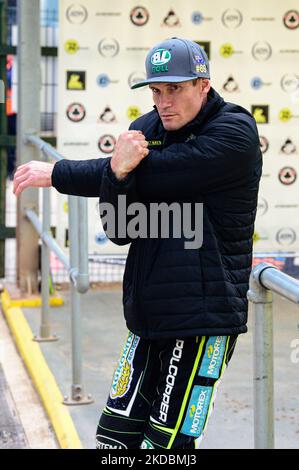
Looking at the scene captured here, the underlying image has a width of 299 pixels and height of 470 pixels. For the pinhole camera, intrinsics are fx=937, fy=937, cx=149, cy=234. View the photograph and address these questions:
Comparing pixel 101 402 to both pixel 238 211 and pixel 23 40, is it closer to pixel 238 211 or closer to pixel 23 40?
pixel 238 211

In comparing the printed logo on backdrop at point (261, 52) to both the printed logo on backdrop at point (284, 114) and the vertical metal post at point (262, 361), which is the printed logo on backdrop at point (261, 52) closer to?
the printed logo on backdrop at point (284, 114)

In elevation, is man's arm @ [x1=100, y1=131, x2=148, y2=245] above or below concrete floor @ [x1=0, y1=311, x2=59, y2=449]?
above

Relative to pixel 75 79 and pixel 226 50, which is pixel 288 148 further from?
pixel 75 79

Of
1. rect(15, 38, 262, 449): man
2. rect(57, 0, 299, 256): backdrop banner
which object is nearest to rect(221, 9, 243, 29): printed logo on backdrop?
rect(57, 0, 299, 256): backdrop banner

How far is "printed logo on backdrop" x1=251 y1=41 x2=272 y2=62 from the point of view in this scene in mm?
6879

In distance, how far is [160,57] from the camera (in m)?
2.78

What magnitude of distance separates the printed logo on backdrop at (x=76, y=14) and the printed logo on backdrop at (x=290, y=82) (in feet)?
5.02

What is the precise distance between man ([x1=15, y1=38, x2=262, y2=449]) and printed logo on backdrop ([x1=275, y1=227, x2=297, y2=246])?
167 inches

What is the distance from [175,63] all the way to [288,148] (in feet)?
14.5

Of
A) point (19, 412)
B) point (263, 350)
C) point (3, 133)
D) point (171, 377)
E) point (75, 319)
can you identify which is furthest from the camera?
point (3, 133)

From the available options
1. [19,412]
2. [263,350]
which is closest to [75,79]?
[19,412]

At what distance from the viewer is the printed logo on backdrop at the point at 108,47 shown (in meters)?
6.68

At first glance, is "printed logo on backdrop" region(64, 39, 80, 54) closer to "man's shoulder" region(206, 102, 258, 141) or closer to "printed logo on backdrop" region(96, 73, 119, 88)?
"printed logo on backdrop" region(96, 73, 119, 88)
